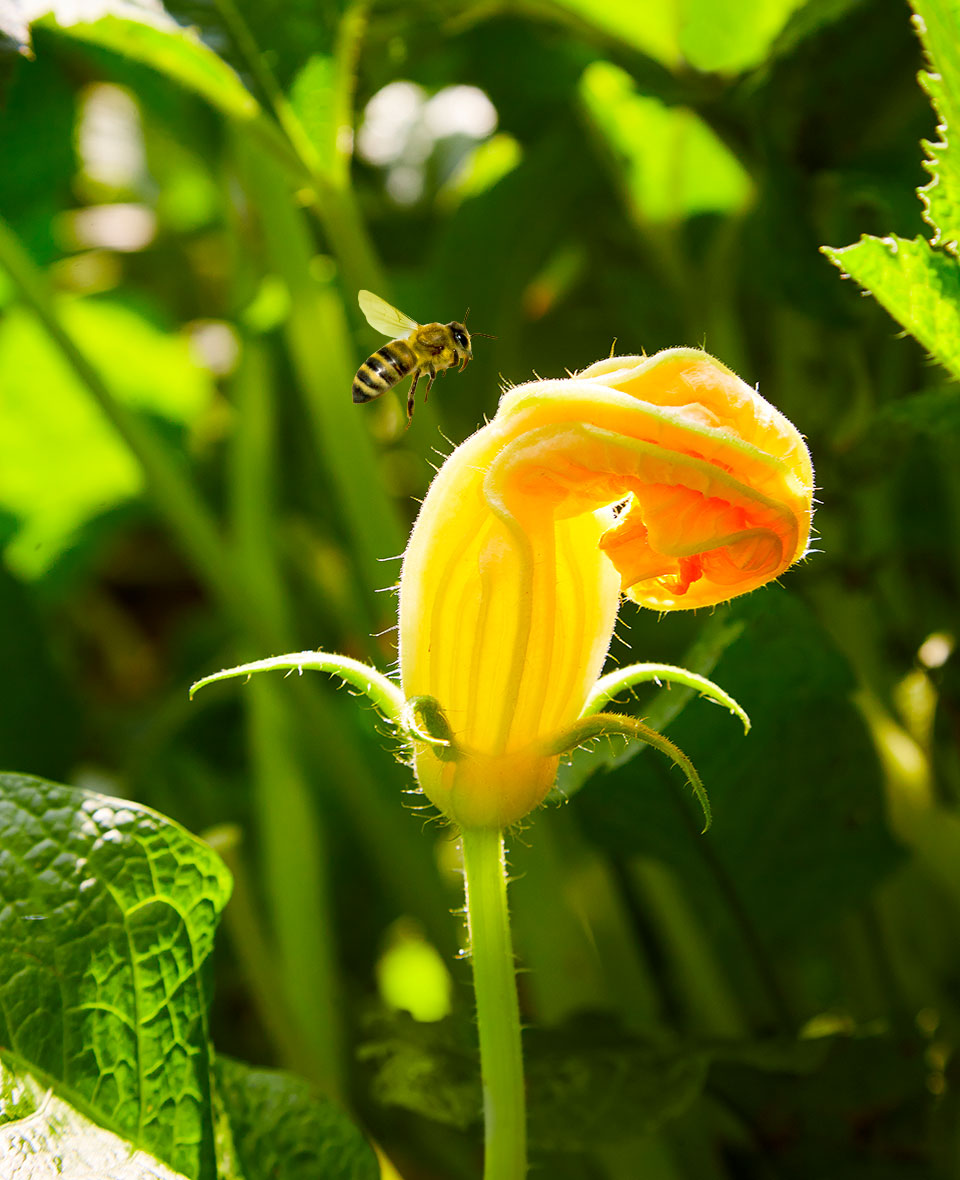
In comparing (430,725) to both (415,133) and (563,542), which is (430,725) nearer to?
(563,542)

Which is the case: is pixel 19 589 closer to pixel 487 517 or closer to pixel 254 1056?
pixel 254 1056

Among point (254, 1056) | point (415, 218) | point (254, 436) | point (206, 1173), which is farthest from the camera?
point (415, 218)

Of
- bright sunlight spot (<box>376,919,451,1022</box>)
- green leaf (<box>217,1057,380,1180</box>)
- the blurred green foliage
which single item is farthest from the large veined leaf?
bright sunlight spot (<box>376,919,451,1022</box>)

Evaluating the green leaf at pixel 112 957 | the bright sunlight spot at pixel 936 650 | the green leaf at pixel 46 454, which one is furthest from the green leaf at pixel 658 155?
the green leaf at pixel 112 957

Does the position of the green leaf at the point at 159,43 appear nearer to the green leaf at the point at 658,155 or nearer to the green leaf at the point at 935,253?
the green leaf at the point at 658,155

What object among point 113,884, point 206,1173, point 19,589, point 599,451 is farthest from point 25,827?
point 19,589

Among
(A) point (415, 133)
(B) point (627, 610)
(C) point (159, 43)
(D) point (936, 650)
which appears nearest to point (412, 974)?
(B) point (627, 610)

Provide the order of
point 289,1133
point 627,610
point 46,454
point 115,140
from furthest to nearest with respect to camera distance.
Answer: point 115,140 < point 46,454 < point 627,610 < point 289,1133
